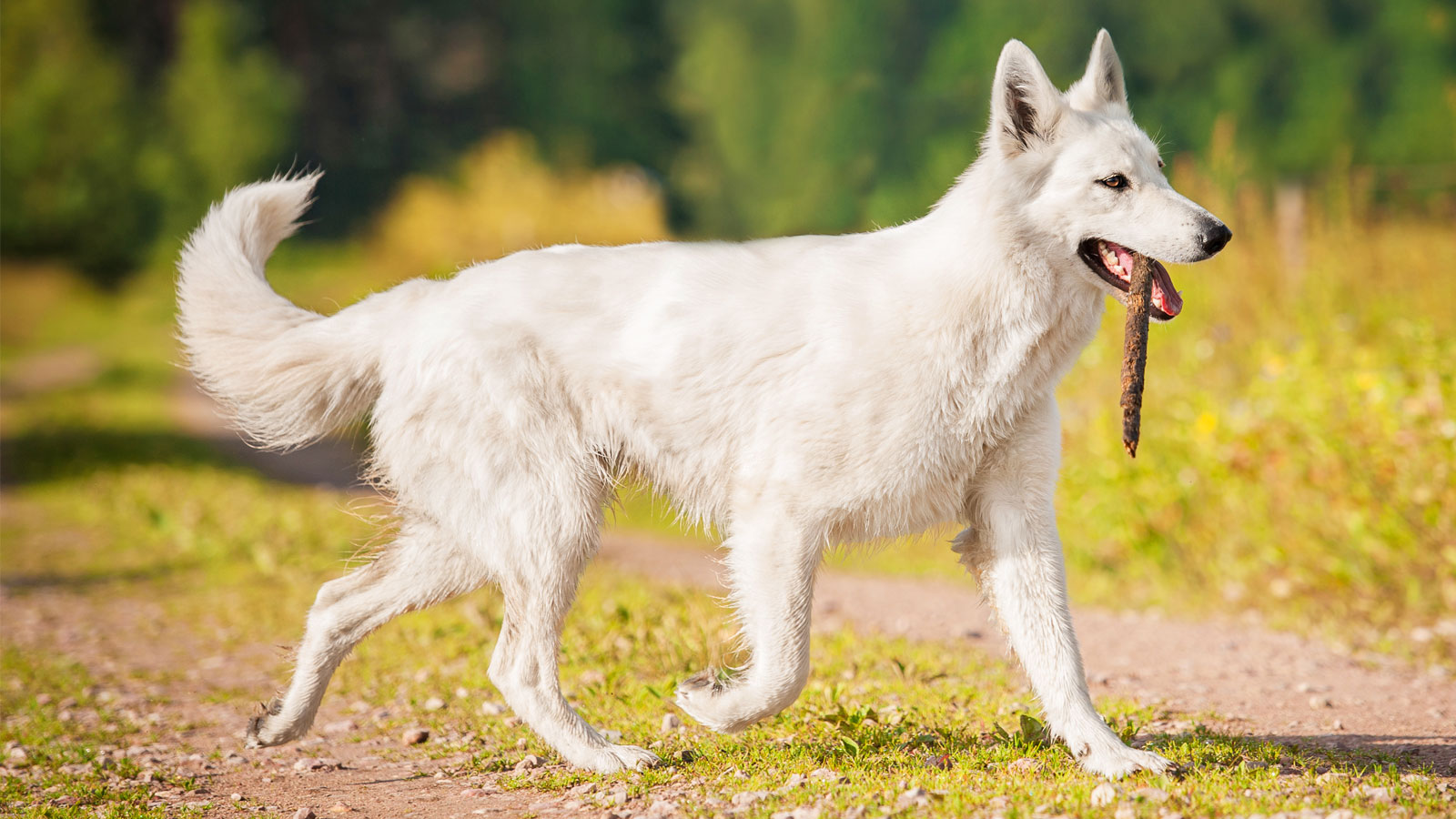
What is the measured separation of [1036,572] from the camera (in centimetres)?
366

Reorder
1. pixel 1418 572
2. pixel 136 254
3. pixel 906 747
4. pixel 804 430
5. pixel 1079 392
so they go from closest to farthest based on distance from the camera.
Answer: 1. pixel 804 430
2. pixel 906 747
3. pixel 1418 572
4. pixel 1079 392
5. pixel 136 254

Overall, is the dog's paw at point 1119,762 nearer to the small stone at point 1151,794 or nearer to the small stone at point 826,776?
the small stone at point 1151,794

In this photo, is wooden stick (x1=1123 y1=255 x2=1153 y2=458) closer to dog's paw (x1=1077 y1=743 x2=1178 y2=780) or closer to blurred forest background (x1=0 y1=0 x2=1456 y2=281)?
dog's paw (x1=1077 y1=743 x2=1178 y2=780)

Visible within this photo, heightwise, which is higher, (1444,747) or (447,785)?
(1444,747)

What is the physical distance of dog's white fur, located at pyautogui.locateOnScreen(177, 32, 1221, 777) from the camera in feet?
11.8

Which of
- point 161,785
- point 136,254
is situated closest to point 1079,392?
point 161,785

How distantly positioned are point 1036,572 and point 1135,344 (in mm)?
762

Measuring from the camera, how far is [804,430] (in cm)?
365

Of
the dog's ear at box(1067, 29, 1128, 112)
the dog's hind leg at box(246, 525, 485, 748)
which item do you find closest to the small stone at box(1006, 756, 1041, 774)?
the dog's hind leg at box(246, 525, 485, 748)

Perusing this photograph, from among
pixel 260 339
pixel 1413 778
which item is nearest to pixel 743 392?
pixel 260 339

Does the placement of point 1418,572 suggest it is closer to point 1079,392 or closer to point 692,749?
point 1079,392

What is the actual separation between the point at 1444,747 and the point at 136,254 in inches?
930

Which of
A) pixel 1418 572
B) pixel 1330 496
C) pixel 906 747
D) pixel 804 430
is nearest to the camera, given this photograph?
pixel 804 430

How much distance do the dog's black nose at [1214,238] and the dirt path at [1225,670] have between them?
4.20ft
